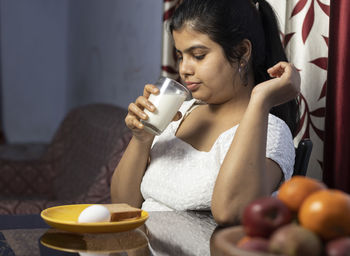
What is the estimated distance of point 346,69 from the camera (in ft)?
4.57

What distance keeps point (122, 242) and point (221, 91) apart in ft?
1.72

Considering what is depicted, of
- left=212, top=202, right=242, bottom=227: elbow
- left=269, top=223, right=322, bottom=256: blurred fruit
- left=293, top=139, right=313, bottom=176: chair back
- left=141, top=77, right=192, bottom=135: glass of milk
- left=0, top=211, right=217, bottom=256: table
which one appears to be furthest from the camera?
left=293, top=139, right=313, bottom=176: chair back

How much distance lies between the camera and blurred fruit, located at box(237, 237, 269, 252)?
573 mm

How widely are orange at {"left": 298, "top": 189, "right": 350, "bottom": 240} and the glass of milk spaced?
65 centimetres

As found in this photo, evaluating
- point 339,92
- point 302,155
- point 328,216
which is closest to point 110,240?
point 328,216

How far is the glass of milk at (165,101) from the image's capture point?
1213mm

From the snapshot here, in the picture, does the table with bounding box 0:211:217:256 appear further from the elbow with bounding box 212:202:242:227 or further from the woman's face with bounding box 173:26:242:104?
the woman's face with bounding box 173:26:242:104

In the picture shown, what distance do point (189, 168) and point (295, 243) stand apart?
781 millimetres

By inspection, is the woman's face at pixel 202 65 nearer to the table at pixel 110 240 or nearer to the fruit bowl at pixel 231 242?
the table at pixel 110 240

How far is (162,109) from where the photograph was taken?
1.22 meters

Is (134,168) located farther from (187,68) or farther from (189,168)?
(187,68)

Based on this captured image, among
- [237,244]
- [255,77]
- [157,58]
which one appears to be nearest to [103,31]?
[157,58]

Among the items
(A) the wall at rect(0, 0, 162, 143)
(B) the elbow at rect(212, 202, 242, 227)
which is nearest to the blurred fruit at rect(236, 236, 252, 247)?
(B) the elbow at rect(212, 202, 242, 227)

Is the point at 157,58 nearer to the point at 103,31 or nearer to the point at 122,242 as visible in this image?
the point at 103,31
